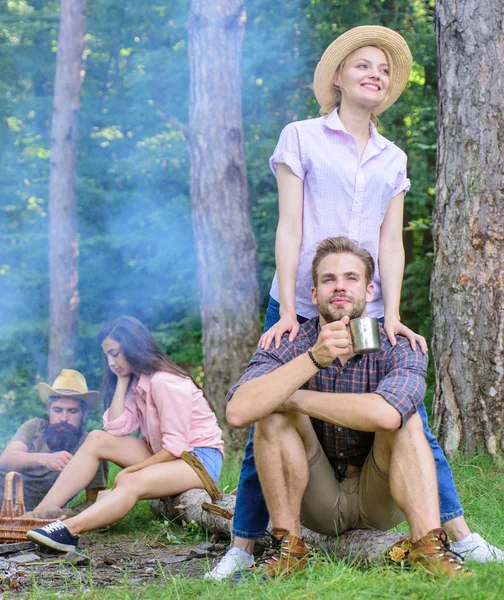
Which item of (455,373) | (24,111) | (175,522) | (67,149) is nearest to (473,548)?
(455,373)

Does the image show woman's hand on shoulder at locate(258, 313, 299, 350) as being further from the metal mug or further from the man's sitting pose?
the metal mug

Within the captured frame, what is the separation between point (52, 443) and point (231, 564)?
233 cm

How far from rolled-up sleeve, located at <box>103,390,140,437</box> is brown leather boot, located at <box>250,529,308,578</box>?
1.85 metres

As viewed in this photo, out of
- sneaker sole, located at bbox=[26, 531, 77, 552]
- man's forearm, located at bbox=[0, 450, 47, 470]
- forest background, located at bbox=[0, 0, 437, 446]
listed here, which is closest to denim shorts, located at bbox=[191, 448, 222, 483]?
sneaker sole, located at bbox=[26, 531, 77, 552]

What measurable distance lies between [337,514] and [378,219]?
116cm

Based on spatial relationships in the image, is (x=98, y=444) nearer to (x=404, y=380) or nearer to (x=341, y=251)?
(x=341, y=251)

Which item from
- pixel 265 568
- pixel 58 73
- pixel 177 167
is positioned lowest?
pixel 265 568

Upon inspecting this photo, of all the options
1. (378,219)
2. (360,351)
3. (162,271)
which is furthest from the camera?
(162,271)

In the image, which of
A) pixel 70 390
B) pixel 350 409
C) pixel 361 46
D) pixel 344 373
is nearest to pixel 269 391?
pixel 350 409

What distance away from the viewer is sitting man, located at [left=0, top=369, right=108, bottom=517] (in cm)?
497

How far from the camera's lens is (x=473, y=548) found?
3012mm

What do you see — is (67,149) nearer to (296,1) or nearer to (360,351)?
(296,1)

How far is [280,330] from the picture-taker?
3.15m

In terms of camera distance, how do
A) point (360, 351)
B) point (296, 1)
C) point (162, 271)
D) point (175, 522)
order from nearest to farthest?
point (360, 351)
point (175, 522)
point (296, 1)
point (162, 271)
